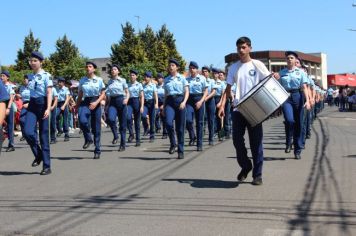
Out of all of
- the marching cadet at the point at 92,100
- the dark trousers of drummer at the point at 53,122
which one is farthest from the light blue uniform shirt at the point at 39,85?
the dark trousers of drummer at the point at 53,122

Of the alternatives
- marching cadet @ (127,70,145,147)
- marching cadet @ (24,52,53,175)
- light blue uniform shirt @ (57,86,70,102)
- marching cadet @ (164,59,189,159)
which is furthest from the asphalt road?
light blue uniform shirt @ (57,86,70,102)

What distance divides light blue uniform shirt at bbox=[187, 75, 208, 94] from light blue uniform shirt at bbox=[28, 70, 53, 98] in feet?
14.2

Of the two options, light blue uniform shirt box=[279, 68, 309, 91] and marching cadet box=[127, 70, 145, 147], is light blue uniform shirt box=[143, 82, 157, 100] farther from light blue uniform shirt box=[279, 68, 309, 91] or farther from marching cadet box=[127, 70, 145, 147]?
light blue uniform shirt box=[279, 68, 309, 91]

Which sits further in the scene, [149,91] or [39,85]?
[149,91]

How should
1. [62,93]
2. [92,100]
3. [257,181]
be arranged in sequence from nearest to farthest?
[257,181], [92,100], [62,93]

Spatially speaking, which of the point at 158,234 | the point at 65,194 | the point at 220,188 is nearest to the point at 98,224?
the point at 158,234

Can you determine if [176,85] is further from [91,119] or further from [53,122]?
[53,122]

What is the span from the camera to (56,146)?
14883 mm

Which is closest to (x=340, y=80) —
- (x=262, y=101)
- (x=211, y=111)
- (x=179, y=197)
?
(x=211, y=111)

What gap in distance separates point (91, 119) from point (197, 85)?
278 cm

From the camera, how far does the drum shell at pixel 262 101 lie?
23.1 feet

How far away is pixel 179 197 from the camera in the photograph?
666 cm

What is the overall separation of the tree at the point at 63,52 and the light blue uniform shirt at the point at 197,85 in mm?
59870

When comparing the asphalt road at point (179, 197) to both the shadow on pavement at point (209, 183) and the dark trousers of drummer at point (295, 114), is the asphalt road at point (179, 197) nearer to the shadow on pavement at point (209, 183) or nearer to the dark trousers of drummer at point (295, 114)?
the shadow on pavement at point (209, 183)
